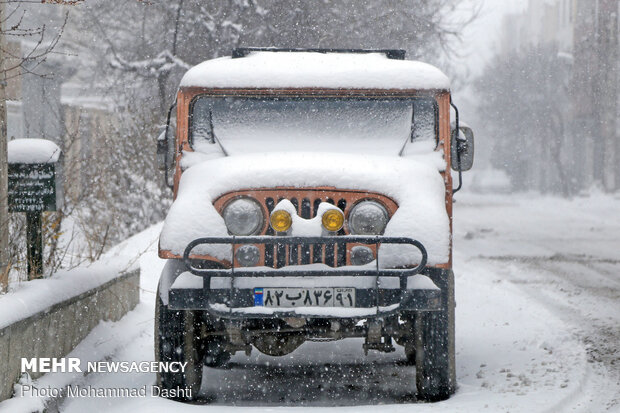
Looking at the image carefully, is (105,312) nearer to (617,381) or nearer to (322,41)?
(617,381)

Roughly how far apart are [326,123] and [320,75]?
13.9 inches

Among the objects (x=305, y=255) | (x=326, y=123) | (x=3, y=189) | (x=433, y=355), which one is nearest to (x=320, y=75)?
(x=326, y=123)

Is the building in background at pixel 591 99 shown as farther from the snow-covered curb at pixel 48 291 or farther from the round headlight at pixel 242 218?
the round headlight at pixel 242 218

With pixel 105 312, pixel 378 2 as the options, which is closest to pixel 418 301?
pixel 105 312

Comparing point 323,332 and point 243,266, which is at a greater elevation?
point 243,266

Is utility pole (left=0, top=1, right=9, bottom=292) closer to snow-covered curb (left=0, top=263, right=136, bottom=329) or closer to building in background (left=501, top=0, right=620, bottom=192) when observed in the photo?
snow-covered curb (left=0, top=263, right=136, bottom=329)

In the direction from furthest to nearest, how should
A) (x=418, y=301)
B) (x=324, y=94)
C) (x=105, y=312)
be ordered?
(x=105, y=312), (x=324, y=94), (x=418, y=301)

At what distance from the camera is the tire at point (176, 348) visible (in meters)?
5.93

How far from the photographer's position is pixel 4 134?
7465 millimetres

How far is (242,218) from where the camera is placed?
19.3 ft

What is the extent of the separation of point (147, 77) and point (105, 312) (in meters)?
10.2

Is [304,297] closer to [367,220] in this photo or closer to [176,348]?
[367,220]

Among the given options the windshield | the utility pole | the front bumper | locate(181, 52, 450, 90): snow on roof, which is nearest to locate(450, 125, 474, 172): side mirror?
the windshield

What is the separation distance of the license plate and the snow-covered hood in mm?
348
